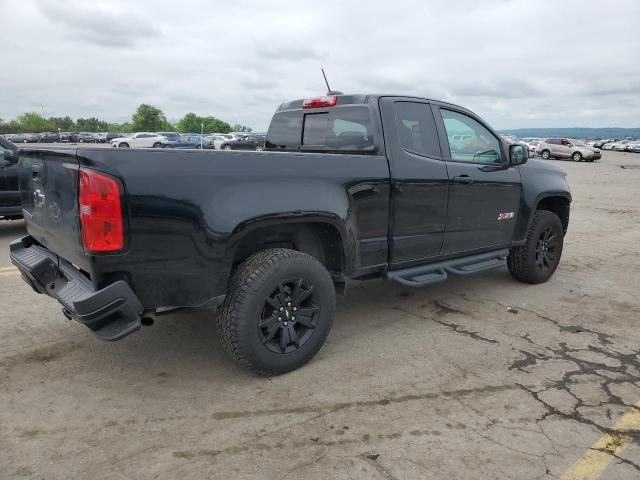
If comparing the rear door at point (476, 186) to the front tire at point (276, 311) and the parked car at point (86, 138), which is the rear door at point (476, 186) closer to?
the front tire at point (276, 311)

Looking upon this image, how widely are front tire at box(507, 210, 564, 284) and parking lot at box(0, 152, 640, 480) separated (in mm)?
649

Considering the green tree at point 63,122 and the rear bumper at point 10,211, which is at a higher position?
the green tree at point 63,122

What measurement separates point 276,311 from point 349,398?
0.68 meters

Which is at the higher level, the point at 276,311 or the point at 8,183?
the point at 8,183

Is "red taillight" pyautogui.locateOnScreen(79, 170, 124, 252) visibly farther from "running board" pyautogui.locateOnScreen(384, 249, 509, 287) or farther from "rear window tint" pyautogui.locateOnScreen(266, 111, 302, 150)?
"rear window tint" pyautogui.locateOnScreen(266, 111, 302, 150)

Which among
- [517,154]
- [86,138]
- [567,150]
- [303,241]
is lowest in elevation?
[303,241]

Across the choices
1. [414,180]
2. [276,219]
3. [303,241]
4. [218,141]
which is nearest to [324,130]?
[414,180]

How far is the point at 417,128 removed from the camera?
4.21m

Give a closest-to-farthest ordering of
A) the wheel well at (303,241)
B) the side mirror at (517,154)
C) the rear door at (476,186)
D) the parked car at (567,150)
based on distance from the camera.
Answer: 1. the wheel well at (303,241)
2. the rear door at (476,186)
3. the side mirror at (517,154)
4. the parked car at (567,150)

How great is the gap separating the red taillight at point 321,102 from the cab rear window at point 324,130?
0.06 m

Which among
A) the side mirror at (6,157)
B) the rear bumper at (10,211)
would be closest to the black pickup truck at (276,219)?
the rear bumper at (10,211)

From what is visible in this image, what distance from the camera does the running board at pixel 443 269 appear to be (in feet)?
13.4

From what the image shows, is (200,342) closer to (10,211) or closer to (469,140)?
(469,140)

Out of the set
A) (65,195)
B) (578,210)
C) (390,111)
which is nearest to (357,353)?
(390,111)
